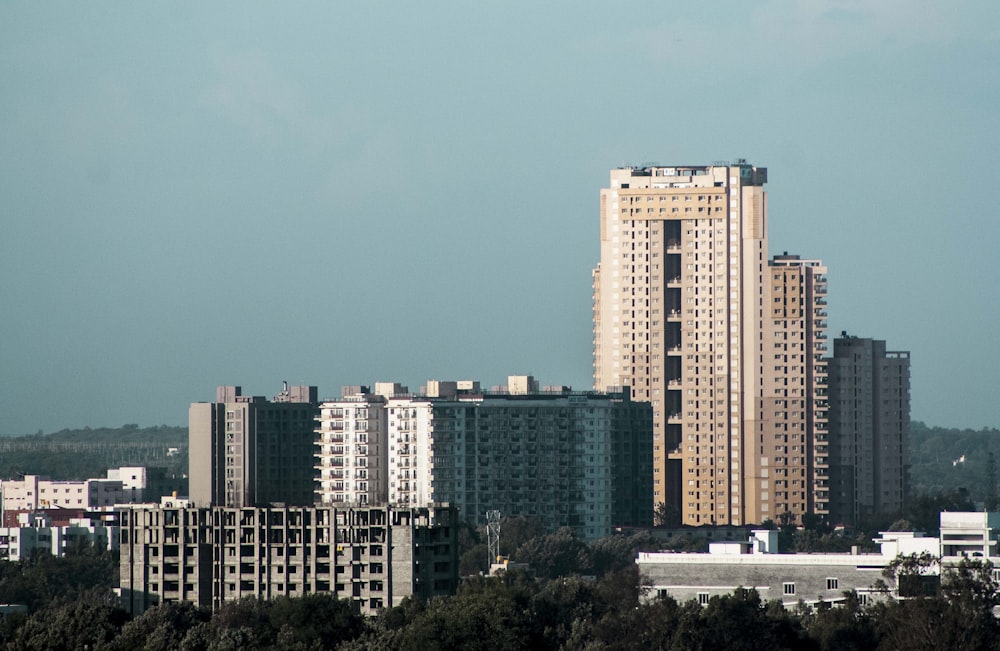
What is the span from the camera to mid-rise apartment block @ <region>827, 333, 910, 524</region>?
168750 mm

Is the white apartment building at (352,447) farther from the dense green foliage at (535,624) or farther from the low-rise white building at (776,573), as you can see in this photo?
the dense green foliage at (535,624)

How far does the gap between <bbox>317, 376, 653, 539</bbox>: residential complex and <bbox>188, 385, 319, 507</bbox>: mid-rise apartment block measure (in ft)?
7.55

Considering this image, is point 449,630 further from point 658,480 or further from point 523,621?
point 658,480

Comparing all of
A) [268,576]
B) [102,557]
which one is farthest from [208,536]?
[102,557]

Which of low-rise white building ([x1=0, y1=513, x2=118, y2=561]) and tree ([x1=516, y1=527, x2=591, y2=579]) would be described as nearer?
tree ([x1=516, y1=527, x2=591, y2=579])

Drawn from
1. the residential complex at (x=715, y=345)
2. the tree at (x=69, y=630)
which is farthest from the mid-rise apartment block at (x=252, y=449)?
the tree at (x=69, y=630)

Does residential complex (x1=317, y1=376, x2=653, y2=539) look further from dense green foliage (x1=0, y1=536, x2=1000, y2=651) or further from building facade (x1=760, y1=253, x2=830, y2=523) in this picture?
dense green foliage (x1=0, y1=536, x2=1000, y2=651)

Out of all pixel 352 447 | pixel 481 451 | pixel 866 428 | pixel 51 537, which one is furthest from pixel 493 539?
pixel 866 428

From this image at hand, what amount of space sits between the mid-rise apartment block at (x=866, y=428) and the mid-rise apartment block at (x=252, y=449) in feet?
112

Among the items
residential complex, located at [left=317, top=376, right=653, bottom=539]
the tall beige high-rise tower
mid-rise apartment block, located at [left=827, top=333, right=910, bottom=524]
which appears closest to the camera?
residential complex, located at [left=317, top=376, right=653, bottom=539]

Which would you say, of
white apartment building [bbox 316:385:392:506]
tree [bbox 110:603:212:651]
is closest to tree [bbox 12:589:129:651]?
tree [bbox 110:603:212:651]

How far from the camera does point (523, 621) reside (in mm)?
86062

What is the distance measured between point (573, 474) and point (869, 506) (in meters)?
25.4

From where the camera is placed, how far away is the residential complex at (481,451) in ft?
487
